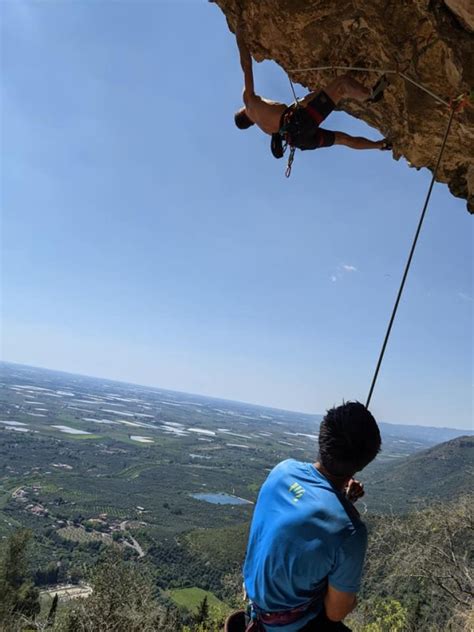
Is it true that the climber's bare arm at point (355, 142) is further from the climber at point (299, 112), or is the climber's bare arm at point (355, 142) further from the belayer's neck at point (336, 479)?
the belayer's neck at point (336, 479)

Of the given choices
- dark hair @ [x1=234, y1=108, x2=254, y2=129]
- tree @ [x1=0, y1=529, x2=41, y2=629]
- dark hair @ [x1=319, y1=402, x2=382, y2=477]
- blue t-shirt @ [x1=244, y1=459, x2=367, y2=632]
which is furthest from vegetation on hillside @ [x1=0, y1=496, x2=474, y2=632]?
dark hair @ [x1=234, y1=108, x2=254, y2=129]

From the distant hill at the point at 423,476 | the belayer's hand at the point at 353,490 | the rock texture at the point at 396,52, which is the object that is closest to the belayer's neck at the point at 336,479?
the belayer's hand at the point at 353,490

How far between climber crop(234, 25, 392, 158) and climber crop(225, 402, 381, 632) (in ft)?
11.6

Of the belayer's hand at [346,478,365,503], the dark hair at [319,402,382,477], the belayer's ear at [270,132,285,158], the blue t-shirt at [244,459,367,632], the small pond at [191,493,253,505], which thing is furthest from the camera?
the small pond at [191,493,253,505]

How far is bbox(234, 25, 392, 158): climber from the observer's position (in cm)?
436

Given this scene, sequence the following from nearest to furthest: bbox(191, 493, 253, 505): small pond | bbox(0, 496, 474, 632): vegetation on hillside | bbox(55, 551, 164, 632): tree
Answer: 1. bbox(0, 496, 474, 632): vegetation on hillside
2. bbox(55, 551, 164, 632): tree
3. bbox(191, 493, 253, 505): small pond

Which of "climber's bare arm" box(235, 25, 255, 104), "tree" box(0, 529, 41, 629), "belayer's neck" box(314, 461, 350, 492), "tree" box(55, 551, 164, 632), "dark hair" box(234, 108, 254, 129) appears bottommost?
"tree" box(0, 529, 41, 629)

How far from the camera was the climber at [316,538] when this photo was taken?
59.3 inches

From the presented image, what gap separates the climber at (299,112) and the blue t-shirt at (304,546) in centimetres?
370

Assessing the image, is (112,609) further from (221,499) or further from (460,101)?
(221,499)

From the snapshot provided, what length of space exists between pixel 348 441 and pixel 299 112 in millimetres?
3752

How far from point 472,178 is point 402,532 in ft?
44.2

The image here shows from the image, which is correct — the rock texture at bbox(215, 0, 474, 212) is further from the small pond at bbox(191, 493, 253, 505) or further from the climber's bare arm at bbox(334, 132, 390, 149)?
the small pond at bbox(191, 493, 253, 505)

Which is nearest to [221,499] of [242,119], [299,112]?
[242,119]
